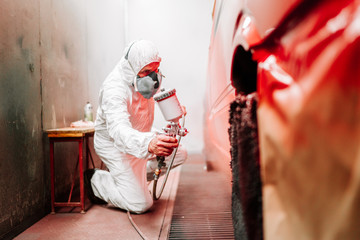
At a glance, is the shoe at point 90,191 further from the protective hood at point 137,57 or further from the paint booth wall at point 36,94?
the protective hood at point 137,57

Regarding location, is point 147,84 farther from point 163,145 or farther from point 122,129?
point 163,145

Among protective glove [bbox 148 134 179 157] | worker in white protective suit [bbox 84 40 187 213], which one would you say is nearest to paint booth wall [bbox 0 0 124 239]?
worker in white protective suit [bbox 84 40 187 213]

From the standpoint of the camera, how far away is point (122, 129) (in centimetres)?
151

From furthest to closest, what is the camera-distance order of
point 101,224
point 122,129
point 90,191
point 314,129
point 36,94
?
point 90,191
point 36,94
point 101,224
point 122,129
point 314,129

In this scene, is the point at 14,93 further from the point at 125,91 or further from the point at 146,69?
the point at 146,69

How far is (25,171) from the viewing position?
1.63m

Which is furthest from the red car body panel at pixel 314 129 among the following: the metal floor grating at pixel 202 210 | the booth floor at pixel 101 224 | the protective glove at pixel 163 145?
the booth floor at pixel 101 224

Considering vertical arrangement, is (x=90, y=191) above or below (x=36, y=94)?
below

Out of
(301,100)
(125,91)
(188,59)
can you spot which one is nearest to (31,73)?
(125,91)

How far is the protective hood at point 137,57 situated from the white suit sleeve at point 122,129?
0.47 feet

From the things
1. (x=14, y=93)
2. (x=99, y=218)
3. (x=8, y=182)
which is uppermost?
(x=14, y=93)

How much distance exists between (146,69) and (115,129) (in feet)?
1.59

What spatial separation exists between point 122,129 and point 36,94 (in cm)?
73

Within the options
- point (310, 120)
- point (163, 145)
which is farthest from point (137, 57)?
point (310, 120)
